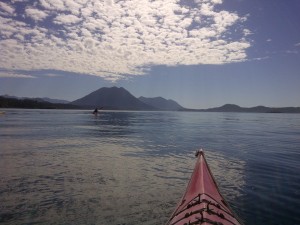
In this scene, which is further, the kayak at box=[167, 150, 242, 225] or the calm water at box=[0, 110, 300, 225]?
the calm water at box=[0, 110, 300, 225]

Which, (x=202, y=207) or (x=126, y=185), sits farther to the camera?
(x=126, y=185)

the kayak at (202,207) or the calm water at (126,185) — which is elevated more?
the kayak at (202,207)

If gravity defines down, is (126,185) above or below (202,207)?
below

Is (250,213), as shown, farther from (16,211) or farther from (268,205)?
(16,211)

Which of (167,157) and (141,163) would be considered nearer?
(141,163)

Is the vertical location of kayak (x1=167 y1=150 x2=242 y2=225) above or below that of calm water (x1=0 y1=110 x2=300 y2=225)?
above

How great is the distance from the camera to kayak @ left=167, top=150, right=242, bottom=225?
8250 mm

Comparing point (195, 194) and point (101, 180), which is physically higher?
point (195, 194)

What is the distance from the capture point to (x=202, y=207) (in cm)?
886

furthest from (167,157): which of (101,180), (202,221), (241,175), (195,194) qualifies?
(202,221)

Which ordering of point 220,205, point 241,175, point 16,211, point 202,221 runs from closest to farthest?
point 202,221 → point 220,205 → point 16,211 → point 241,175

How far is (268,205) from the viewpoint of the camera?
13.2m

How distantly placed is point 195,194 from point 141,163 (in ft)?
39.9

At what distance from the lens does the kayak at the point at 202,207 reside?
825 cm
